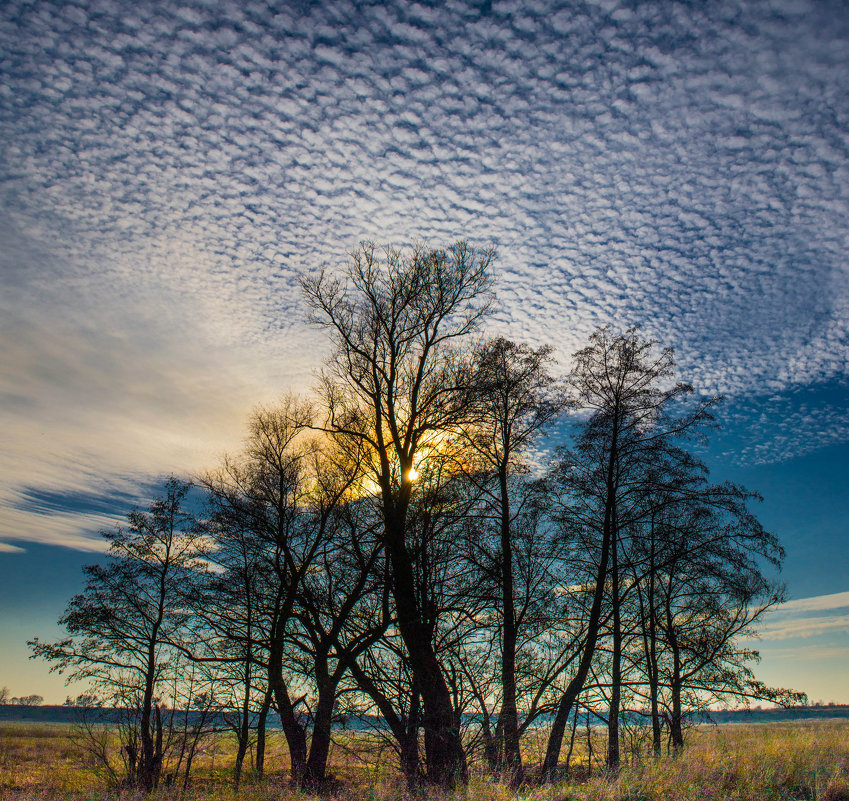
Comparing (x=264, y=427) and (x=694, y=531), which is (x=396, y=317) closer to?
(x=264, y=427)

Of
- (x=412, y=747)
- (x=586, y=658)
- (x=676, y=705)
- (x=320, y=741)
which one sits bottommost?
(x=320, y=741)

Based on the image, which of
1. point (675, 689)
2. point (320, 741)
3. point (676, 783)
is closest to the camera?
point (676, 783)

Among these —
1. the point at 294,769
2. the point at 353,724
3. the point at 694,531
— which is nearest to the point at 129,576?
the point at 294,769

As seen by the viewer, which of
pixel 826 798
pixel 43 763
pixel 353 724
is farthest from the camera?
pixel 43 763

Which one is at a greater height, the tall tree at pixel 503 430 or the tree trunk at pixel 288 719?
the tall tree at pixel 503 430

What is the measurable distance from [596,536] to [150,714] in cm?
1578

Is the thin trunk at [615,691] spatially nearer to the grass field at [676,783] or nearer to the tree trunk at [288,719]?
the grass field at [676,783]

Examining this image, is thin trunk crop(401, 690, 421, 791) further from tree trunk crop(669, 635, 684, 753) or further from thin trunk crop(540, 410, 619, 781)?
tree trunk crop(669, 635, 684, 753)

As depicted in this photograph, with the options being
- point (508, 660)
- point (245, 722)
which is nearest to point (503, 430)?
point (508, 660)

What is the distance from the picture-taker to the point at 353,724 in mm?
11242

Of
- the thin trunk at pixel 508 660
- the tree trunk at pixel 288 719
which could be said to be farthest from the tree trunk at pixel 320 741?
the thin trunk at pixel 508 660

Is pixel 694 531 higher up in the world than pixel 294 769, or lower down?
higher up

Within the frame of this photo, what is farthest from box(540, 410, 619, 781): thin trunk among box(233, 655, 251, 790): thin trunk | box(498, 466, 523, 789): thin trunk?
box(233, 655, 251, 790): thin trunk

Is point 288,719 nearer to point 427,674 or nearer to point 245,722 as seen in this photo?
point 245,722
